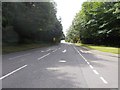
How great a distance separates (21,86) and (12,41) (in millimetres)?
38216

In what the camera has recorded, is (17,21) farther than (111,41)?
No

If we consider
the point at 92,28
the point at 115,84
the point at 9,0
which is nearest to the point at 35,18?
the point at 9,0

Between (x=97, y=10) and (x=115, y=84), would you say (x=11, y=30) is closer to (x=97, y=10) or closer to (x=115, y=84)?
(x=97, y=10)

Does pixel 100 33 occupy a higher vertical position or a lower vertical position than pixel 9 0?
lower

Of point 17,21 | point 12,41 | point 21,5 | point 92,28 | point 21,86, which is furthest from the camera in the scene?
point 92,28

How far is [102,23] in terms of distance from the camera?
60.0m

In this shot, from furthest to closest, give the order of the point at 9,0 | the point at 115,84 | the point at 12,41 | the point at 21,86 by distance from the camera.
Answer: the point at 12,41 → the point at 9,0 → the point at 115,84 → the point at 21,86

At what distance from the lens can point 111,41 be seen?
61.9 metres

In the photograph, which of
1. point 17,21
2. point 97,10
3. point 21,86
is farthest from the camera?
point 97,10

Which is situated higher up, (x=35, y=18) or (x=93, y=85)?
(x=35, y=18)

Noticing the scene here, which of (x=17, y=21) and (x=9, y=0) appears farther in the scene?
(x=17, y=21)

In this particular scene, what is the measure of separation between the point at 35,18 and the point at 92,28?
81.8ft

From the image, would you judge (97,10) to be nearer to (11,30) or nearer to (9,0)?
(11,30)

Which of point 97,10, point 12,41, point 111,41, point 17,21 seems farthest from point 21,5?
point 111,41
